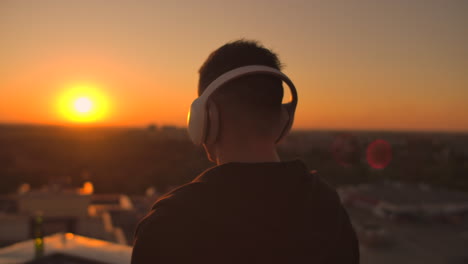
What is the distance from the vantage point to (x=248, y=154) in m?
0.92

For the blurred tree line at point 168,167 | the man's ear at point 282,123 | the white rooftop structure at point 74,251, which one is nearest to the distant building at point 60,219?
the white rooftop structure at point 74,251

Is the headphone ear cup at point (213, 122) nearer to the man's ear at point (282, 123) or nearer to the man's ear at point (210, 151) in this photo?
the man's ear at point (210, 151)

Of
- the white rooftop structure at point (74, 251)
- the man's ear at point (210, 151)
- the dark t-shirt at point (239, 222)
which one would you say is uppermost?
the man's ear at point (210, 151)

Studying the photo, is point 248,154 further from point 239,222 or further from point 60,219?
point 60,219

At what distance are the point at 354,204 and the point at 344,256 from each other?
26.1 m

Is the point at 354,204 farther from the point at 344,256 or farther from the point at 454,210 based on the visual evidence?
the point at 344,256

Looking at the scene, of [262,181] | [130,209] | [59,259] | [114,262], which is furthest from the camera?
[130,209]

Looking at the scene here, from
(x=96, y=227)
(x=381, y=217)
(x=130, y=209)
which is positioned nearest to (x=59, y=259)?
(x=96, y=227)

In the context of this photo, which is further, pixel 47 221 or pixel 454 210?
pixel 454 210

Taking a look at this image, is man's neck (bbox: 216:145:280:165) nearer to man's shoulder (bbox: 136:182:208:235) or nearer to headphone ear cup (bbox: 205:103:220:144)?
headphone ear cup (bbox: 205:103:220:144)

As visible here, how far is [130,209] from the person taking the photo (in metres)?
13.9

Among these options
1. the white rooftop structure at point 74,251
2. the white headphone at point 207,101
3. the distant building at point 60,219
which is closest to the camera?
the white headphone at point 207,101

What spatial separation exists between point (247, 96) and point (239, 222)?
34 centimetres

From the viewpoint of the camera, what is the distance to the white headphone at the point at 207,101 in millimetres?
894
